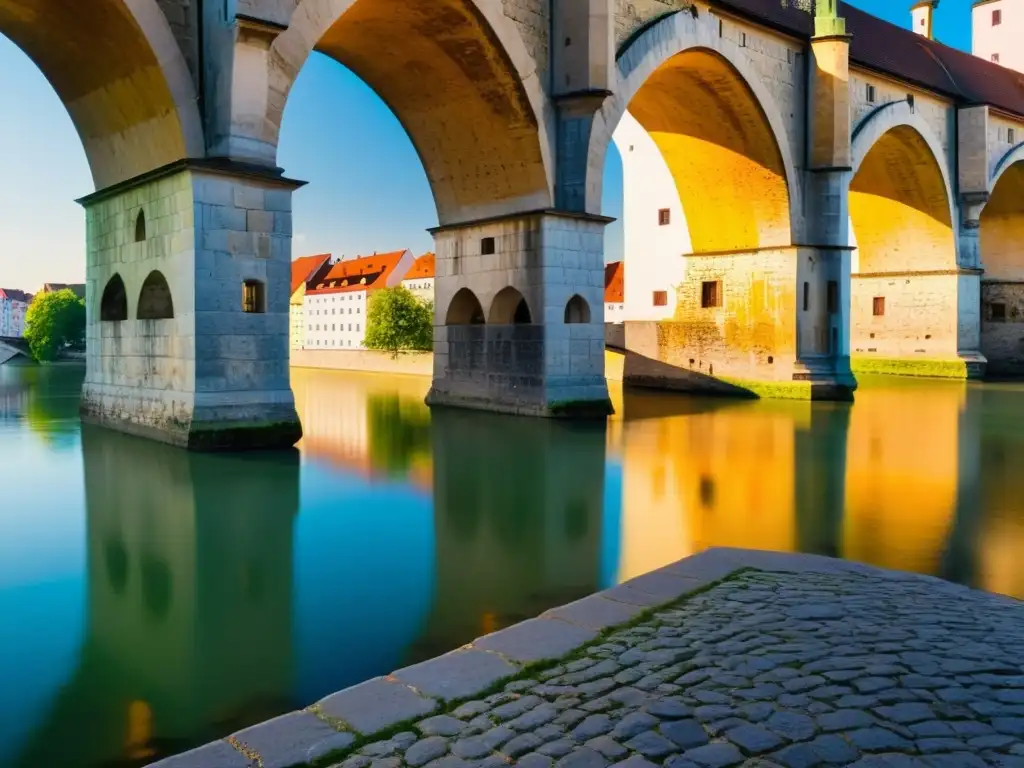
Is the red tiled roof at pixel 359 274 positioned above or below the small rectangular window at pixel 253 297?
above

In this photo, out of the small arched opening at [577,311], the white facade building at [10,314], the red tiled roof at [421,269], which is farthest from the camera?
the white facade building at [10,314]

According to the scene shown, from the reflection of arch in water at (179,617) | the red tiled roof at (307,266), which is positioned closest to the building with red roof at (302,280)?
the red tiled roof at (307,266)

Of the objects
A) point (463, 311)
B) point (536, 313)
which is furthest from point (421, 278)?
point (536, 313)

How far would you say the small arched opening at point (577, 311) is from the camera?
15406 mm

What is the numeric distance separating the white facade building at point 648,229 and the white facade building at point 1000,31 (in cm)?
2421

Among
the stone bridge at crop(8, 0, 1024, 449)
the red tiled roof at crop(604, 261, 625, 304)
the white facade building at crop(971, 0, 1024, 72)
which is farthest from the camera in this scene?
the red tiled roof at crop(604, 261, 625, 304)

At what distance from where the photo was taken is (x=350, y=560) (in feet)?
19.7

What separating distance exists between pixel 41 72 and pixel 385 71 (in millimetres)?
5428

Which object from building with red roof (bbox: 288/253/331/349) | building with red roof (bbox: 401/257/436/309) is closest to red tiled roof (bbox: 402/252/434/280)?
building with red roof (bbox: 401/257/436/309)

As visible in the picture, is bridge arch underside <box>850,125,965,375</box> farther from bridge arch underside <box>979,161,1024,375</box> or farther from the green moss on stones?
bridge arch underside <box>979,161,1024,375</box>

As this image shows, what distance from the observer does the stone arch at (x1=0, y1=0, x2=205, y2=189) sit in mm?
10469

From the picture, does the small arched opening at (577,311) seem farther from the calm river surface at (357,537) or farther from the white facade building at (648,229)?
the white facade building at (648,229)

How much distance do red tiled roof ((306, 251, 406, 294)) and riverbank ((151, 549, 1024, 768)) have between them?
62795 millimetres

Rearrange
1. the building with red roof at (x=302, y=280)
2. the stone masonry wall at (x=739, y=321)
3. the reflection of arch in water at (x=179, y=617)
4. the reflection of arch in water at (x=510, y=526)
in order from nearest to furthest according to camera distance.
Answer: the reflection of arch in water at (x=179, y=617) → the reflection of arch in water at (x=510, y=526) → the stone masonry wall at (x=739, y=321) → the building with red roof at (x=302, y=280)
